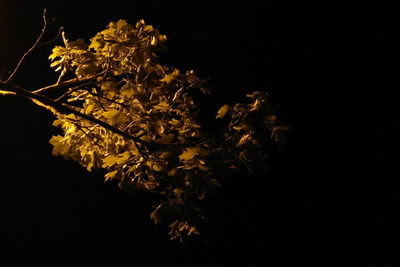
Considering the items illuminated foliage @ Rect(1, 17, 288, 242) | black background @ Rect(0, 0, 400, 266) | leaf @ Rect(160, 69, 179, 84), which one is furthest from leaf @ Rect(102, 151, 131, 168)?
black background @ Rect(0, 0, 400, 266)

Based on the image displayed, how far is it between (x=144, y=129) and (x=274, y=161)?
1.49m

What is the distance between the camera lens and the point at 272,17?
258 cm

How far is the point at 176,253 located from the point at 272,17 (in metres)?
1.91

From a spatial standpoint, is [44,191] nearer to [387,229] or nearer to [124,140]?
[124,140]

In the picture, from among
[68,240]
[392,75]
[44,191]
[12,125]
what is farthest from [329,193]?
[12,125]

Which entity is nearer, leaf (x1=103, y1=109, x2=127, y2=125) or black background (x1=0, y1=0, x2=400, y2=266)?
leaf (x1=103, y1=109, x2=127, y2=125)

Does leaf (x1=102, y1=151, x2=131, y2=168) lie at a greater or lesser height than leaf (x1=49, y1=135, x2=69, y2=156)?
lesser

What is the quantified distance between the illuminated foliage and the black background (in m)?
1.29

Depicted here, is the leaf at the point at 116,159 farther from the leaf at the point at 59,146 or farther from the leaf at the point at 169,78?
the leaf at the point at 169,78

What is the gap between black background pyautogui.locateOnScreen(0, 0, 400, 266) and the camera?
7.80 feet

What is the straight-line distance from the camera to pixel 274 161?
251 centimetres

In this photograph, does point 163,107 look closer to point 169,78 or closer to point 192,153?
point 169,78

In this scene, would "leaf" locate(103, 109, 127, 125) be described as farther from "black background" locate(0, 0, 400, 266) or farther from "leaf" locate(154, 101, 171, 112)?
"black background" locate(0, 0, 400, 266)

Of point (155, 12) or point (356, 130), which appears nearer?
point (356, 130)
